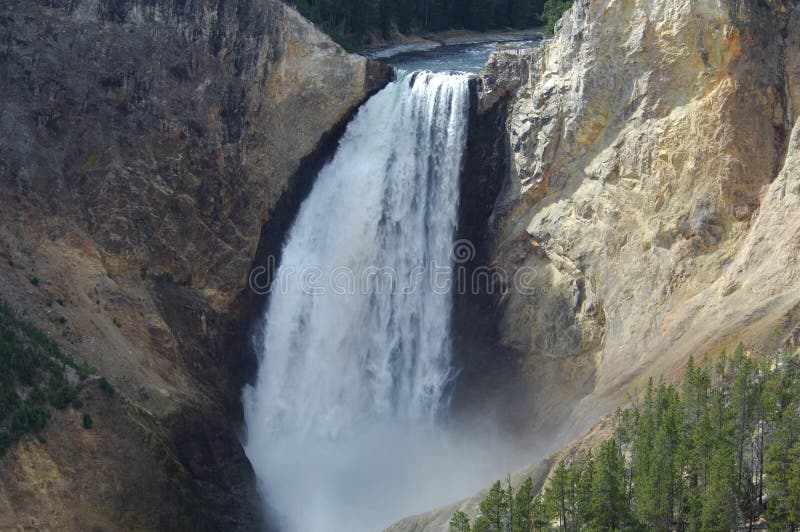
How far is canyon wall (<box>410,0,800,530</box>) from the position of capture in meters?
34.2

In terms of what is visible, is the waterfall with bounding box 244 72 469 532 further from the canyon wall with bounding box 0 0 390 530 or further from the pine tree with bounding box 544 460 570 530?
the pine tree with bounding box 544 460 570 530

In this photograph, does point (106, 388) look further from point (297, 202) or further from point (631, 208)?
point (631, 208)

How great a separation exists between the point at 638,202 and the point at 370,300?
13341 mm

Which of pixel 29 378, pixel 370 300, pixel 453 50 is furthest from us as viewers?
pixel 453 50

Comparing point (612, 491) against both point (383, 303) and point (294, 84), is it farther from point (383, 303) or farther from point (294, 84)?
point (294, 84)

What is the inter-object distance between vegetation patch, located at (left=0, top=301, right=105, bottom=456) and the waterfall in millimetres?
9987

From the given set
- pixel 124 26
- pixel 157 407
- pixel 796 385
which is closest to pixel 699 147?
pixel 796 385

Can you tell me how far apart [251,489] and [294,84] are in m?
18.6

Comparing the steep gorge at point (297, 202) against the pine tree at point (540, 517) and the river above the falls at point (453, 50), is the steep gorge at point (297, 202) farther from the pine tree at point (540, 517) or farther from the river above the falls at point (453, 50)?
the river above the falls at point (453, 50)

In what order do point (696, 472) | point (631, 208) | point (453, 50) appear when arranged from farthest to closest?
point (453, 50), point (631, 208), point (696, 472)

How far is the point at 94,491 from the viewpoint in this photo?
34.8m

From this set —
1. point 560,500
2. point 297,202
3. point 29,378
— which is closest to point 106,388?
point 29,378

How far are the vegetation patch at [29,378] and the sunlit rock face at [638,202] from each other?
54.8ft

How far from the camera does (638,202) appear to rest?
38.5 metres
